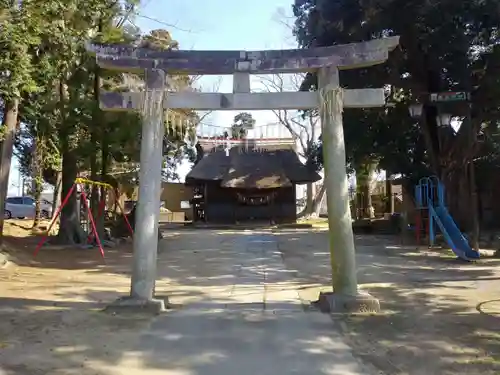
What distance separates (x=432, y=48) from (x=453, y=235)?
5465mm

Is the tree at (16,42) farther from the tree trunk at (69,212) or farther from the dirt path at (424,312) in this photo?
the tree trunk at (69,212)

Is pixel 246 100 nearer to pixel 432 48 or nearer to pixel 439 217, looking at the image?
pixel 432 48

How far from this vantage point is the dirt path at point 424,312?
5.89 m

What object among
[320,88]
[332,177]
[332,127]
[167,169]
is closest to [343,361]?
[332,177]

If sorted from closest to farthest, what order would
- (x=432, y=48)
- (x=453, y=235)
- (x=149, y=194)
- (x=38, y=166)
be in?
1. (x=149, y=194)
2. (x=432, y=48)
3. (x=453, y=235)
4. (x=38, y=166)

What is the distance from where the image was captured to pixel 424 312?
833 centimetres

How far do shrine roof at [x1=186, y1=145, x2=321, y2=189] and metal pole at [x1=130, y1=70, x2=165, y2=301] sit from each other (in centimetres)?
2146

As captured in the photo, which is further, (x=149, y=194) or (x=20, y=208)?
(x=20, y=208)

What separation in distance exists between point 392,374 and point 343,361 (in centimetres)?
61

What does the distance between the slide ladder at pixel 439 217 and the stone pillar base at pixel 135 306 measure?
9038 mm

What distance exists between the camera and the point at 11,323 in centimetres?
739

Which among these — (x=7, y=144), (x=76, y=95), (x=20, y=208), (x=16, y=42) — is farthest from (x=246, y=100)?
(x=20, y=208)

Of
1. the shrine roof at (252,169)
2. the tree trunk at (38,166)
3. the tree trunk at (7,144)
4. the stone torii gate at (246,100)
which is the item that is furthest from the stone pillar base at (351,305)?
the shrine roof at (252,169)

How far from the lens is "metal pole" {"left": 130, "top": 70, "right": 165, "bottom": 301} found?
8.40 m
